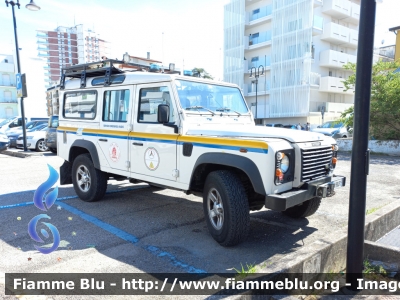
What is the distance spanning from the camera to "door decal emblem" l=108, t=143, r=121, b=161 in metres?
5.43

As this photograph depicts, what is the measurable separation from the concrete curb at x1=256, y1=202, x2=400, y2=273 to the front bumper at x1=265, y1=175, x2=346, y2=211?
480 millimetres

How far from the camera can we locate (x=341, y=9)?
35.2 meters

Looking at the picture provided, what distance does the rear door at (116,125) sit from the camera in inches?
208

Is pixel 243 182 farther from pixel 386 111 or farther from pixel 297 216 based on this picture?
pixel 386 111

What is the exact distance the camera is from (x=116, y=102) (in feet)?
18.2

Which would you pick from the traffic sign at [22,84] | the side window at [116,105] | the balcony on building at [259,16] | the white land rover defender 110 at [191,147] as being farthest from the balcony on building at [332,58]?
the side window at [116,105]

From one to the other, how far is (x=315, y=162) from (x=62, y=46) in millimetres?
117729

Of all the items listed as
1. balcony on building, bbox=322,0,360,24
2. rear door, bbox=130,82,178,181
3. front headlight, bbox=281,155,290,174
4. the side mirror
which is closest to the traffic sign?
rear door, bbox=130,82,178,181

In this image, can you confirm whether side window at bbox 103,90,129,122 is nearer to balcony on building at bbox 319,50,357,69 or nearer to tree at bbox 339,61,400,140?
tree at bbox 339,61,400,140

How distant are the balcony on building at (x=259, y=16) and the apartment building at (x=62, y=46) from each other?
72928mm

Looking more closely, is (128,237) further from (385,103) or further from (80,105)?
(385,103)

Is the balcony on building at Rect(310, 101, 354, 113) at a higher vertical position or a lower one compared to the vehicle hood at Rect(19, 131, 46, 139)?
higher

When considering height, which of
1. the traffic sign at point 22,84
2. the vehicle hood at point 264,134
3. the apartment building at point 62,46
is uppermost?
the apartment building at point 62,46

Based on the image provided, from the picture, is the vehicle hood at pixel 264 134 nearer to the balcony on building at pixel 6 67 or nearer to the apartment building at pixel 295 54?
the apartment building at pixel 295 54
